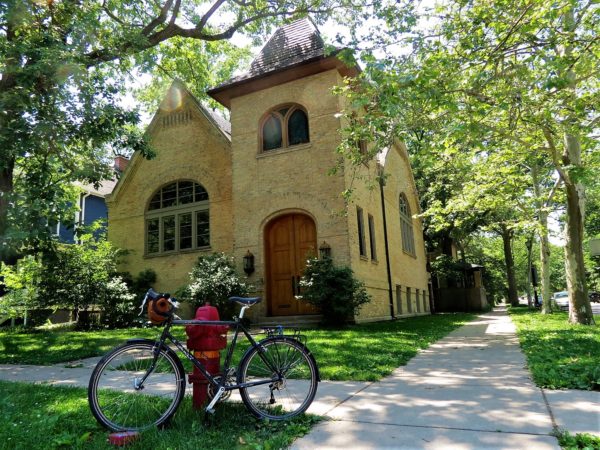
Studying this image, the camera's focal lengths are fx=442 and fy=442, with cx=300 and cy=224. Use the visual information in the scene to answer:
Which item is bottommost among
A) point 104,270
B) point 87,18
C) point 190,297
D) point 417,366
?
point 417,366

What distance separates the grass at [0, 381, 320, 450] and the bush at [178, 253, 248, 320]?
845 cm

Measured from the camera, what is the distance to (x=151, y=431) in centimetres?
338

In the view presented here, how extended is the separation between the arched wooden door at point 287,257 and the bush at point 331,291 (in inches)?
56.0

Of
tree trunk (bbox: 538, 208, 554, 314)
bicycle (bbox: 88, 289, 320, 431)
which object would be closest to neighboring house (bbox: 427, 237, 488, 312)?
tree trunk (bbox: 538, 208, 554, 314)

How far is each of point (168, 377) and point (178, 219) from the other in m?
13.5

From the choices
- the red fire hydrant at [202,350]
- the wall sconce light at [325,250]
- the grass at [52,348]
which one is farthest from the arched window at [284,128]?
the red fire hydrant at [202,350]

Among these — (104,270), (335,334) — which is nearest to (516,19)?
(335,334)

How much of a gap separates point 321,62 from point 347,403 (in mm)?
11584

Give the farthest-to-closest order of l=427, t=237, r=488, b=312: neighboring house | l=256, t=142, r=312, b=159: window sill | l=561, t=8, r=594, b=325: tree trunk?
l=427, t=237, r=488, b=312: neighboring house → l=256, t=142, r=312, b=159: window sill → l=561, t=8, r=594, b=325: tree trunk

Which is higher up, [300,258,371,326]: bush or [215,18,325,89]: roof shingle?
[215,18,325,89]: roof shingle

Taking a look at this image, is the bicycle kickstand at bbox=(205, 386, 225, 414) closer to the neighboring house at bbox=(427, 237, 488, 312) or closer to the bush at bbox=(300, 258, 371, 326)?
the bush at bbox=(300, 258, 371, 326)

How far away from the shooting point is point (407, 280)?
2078 centimetres

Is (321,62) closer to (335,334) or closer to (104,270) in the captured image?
(335,334)

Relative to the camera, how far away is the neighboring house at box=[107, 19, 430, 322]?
13648mm
